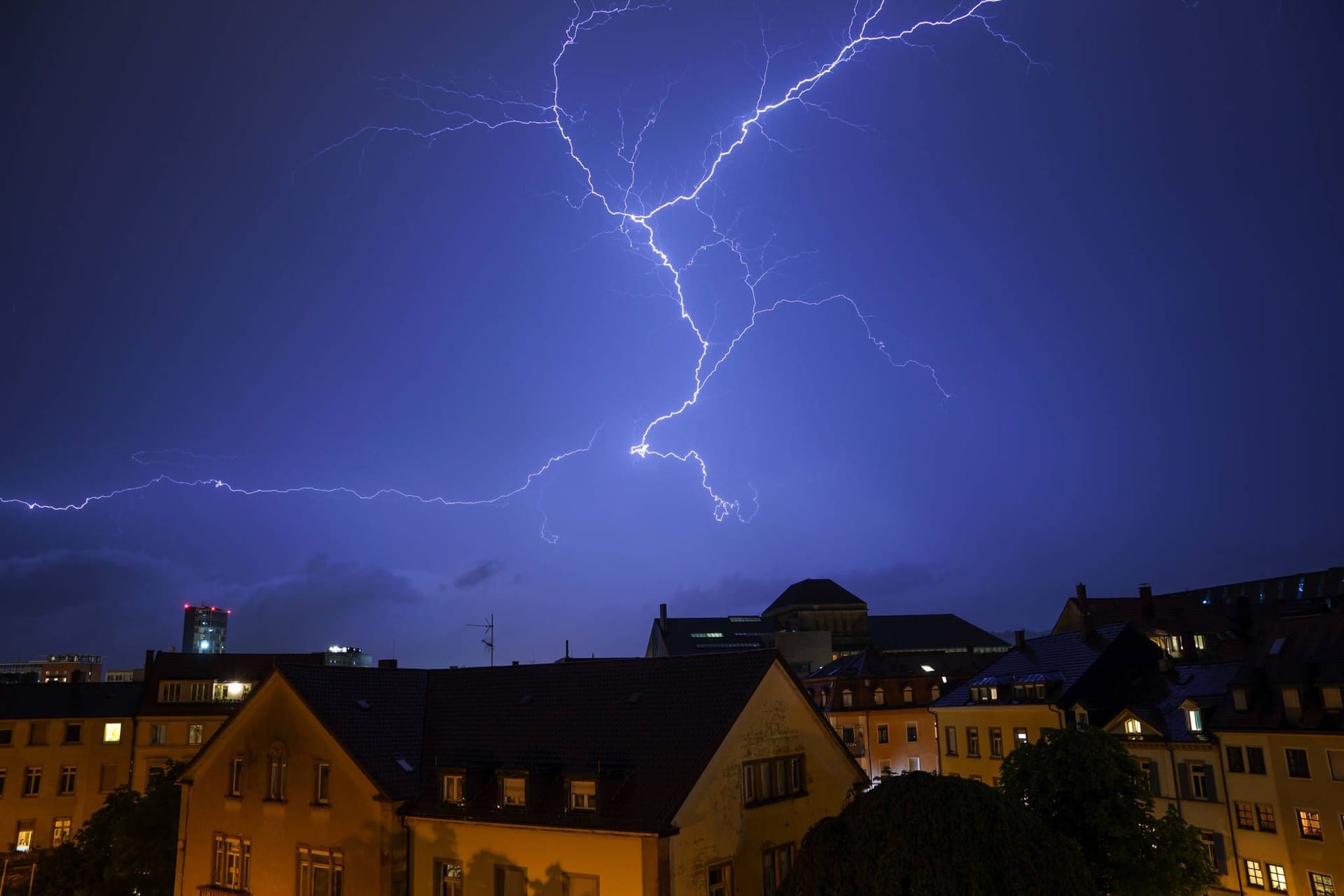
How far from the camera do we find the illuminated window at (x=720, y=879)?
2459 cm

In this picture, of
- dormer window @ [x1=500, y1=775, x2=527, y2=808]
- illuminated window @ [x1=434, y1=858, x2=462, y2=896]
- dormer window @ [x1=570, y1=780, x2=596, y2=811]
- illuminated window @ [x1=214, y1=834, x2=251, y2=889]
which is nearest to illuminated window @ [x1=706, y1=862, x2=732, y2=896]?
dormer window @ [x1=570, y1=780, x2=596, y2=811]

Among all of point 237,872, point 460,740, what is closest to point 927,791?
point 460,740

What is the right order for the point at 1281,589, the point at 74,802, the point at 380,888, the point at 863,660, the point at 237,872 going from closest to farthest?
the point at 380,888 → the point at 237,872 → the point at 74,802 → the point at 863,660 → the point at 1281,589

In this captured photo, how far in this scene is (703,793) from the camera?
24812 mm

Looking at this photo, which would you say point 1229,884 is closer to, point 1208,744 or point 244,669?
point 1208,744

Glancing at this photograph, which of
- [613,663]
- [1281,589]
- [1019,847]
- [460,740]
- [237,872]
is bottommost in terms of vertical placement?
[237,872]

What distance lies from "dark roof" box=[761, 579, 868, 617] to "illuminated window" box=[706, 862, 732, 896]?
108023 millimetres

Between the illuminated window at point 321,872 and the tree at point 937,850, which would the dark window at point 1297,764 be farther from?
the illuminated window at point 321,872

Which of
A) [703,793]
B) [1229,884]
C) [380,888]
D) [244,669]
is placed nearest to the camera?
[703,793]

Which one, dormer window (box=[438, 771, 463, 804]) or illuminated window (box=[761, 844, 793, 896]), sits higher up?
dormer window (box=[438, 771, 463, 804])

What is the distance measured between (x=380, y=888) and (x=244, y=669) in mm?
42697

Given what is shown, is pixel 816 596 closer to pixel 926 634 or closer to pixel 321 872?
pixel 926 634

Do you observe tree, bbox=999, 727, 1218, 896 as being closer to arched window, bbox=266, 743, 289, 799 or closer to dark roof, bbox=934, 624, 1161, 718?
dark roof, bbox=934, 624, 1161, 718

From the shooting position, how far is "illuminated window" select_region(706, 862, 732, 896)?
24.6m
